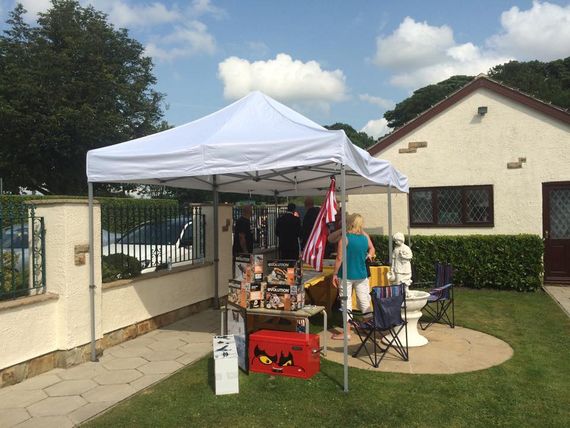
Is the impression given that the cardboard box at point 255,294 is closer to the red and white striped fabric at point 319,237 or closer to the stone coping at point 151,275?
the red and white striped fabric at point 319,237

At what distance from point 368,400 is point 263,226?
791 cm

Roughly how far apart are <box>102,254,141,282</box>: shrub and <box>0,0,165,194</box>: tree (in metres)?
22.5

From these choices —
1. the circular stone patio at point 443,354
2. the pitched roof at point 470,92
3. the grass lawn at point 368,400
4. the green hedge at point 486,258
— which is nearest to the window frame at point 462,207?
the green hedge at point 486,258

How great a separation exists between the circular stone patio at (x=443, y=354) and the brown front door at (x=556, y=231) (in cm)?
472

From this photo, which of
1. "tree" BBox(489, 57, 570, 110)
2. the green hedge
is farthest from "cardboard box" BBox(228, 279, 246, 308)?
"tree" BBox(489, 57, 570, 110)

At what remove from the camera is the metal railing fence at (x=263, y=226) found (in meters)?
11.4

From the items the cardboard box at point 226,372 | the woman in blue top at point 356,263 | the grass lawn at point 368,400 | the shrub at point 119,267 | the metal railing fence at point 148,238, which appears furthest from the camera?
the metal railing fence at point 148,238

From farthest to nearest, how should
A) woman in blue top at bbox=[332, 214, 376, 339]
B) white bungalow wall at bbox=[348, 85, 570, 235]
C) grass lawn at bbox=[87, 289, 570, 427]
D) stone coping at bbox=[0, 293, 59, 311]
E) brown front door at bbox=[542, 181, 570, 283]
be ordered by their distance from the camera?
white bungalow wall at bbox=[348, 85, 570, 235], brown front door at bbox=[542, 181, 570, 283], woman in blue top at bbox=[332, 214, 376, 339], stone coping at bbox=[0, 293, 59, 311], grass lawn at bbox=[87, 289, 570, 427]

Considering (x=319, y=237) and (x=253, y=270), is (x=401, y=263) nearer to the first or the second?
(x=319, y=237)

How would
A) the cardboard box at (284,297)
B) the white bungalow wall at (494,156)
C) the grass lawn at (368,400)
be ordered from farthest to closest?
the white bungalow wall at (494,156)
the cardboard box at (284,297)
the grass lawn at (368,400)

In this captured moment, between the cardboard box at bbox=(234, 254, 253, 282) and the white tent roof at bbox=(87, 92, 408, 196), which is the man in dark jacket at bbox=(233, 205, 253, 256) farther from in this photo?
the cardboard box at bbox=(234, 254, 253, 282)

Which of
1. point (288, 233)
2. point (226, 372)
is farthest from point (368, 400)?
point (288, 233)

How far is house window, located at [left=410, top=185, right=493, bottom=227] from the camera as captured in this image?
34.9ft

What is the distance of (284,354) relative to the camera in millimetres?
4793
